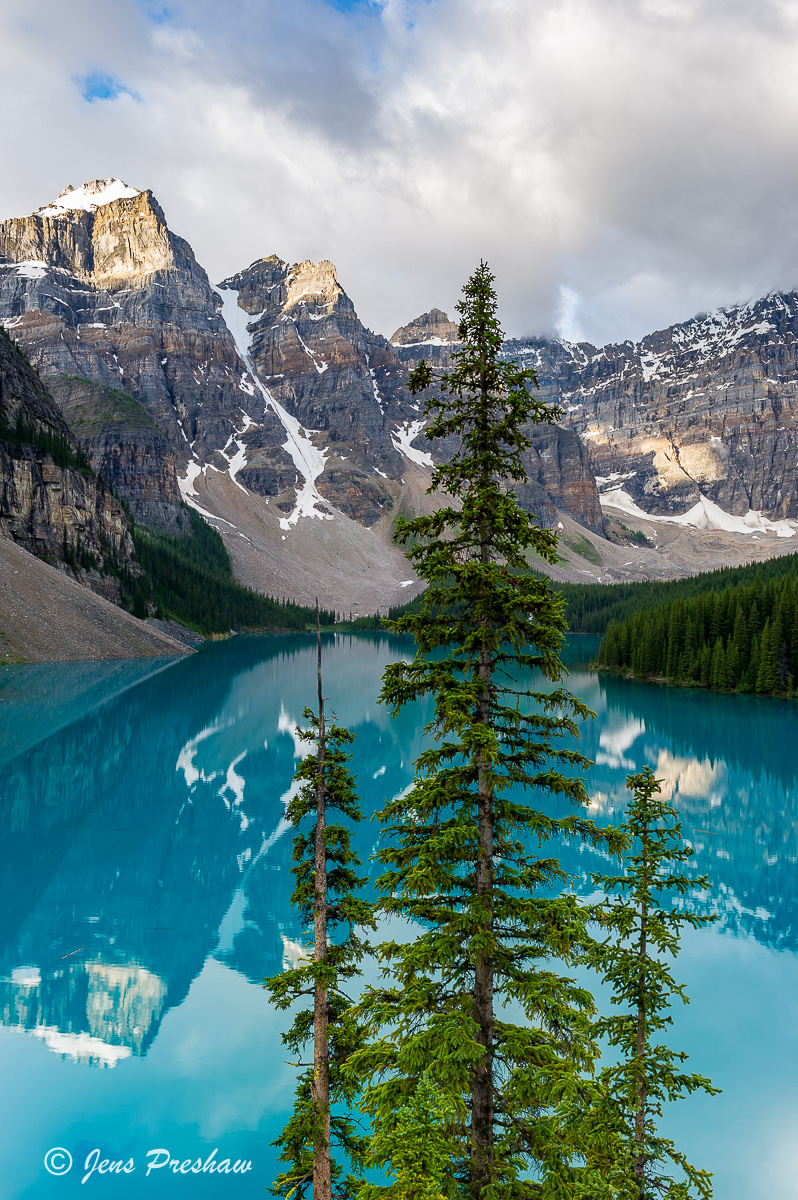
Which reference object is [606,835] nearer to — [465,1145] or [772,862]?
[465,1145]

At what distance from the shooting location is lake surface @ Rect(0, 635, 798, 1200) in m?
11.2

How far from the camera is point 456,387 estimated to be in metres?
8.53

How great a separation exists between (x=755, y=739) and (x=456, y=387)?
48.3m

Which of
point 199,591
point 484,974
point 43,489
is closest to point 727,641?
point 484,974

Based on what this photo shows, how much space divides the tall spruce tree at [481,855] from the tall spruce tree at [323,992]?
62 cm

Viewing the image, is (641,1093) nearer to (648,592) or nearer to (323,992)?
(323,992)

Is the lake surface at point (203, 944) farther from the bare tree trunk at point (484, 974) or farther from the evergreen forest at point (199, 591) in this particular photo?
the evergreen forest at point (199, 591)

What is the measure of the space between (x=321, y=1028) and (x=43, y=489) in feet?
371

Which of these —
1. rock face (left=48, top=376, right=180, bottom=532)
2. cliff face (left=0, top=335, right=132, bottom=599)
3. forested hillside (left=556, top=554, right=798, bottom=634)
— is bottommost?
→ forested hillside (left=556, top=554, right=798, bottom=634)

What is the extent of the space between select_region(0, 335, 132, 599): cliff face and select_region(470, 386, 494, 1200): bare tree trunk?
99.0m

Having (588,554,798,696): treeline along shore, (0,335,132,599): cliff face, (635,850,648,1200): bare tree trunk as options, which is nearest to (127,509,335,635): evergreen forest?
(0,335,132,599): cliff face

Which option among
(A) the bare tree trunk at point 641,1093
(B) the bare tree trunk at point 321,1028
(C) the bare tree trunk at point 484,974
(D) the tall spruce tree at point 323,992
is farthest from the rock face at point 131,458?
(A) the bare tree trunk at point 641,1093

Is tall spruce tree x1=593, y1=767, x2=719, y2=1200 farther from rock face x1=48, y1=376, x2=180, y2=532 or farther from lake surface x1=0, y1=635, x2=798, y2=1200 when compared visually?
rock face x1=48, y1=376, x2=180, y2=532

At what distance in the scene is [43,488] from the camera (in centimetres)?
10538
